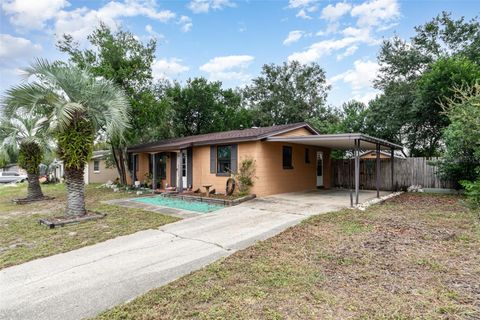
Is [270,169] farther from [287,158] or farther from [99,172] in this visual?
[99,172]

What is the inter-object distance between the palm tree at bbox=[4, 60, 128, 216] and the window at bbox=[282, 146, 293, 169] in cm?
692

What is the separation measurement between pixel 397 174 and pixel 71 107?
1444 cm

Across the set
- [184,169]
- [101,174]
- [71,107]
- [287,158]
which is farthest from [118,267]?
[101,174]

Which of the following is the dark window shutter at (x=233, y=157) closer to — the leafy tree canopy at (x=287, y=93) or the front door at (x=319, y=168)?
the front door at (x=319, y=168)

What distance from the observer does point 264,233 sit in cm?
605

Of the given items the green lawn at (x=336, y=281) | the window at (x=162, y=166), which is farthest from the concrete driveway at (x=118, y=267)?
the window at (x=162, y=166)

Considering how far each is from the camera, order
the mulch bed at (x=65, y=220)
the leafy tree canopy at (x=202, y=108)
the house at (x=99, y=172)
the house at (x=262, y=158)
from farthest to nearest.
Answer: the leafy tree canopy at (x=202, y=108) → the house at (x=99, y=172) → the house at (x=262, y=158) → the mulch bed at (x=65, y=220)

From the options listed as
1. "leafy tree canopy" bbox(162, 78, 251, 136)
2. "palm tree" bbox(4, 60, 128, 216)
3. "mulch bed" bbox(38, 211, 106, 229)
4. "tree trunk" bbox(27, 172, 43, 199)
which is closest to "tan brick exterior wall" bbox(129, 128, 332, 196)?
"palm tree" bbox(4, 60, 128, 216)

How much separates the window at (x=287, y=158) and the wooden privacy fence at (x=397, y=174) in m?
2.75

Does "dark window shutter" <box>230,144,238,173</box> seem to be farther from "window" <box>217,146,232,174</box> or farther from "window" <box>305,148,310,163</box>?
"window" <box>305,148,310,163</box>

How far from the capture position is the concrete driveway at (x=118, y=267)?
3264 mm

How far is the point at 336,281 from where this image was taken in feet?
11.9

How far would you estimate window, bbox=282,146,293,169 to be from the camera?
12367mm

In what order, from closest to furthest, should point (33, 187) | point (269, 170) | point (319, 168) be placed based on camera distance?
1. point (269, 170)
2. point (33, 187)
3. point (319, 168)
